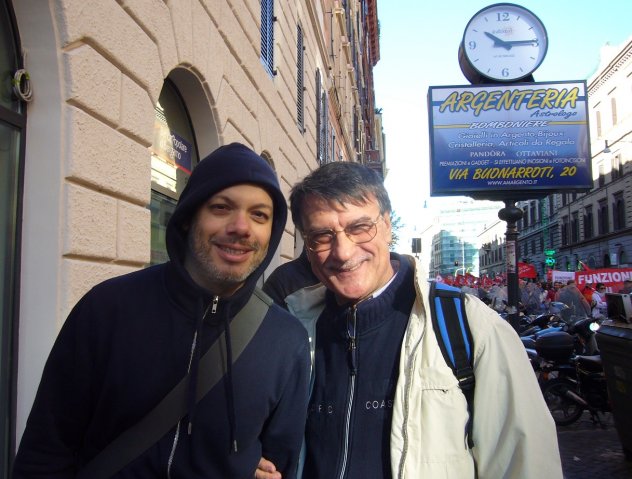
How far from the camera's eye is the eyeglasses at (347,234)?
1.91m

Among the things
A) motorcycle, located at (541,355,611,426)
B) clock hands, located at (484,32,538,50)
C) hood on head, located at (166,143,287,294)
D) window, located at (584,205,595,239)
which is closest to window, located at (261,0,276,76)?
clock hands, located at (484,32,538,50)

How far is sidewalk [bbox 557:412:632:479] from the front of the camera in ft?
16.9

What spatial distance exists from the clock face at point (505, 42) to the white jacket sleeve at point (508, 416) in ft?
22.4

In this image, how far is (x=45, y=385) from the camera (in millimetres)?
1571

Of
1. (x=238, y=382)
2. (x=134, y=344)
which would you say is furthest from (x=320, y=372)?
(x=134, y=344)

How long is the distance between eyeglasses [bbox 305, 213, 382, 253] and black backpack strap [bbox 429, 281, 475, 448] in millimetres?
333

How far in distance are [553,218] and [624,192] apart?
19.2 meters

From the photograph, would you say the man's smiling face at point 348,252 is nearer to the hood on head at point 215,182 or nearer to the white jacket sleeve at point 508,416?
the hood on head at point 215,182

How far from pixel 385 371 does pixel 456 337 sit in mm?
277

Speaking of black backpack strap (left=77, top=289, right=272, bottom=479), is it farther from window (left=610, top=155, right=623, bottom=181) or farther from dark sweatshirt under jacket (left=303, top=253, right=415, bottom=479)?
Result: window (left=610, top=155, right=623, bottom=181)

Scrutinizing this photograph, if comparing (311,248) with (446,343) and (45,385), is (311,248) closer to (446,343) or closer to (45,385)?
(446,343)

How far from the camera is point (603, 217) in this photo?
47188 millimetres

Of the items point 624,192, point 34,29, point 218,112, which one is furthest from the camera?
point 624,192

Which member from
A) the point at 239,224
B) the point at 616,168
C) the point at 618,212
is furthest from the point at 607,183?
the point at 239,224
